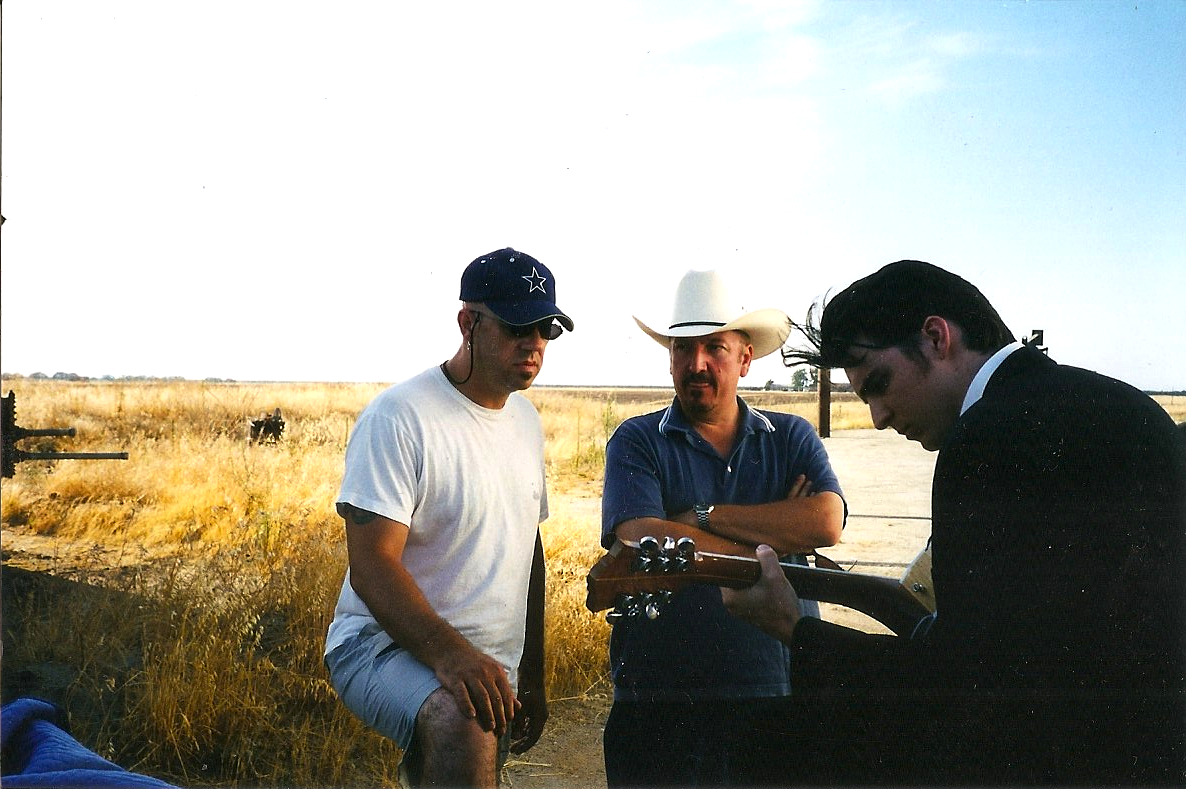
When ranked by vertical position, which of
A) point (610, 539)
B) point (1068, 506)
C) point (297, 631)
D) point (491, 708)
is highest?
point (1068, 506)

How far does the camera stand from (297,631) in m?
4.11

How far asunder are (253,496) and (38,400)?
1494 cm

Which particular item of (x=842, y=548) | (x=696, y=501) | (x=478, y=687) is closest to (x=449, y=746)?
(x=478, y=687)

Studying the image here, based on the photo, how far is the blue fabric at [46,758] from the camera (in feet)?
4.13

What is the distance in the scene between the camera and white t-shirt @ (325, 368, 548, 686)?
2.08m

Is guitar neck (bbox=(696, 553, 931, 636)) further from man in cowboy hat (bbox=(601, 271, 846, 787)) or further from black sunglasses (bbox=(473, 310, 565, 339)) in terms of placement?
black sunglasses (bbox=(473, 310, 565, 339))

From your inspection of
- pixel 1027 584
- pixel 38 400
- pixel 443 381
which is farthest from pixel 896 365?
pixel 38 400

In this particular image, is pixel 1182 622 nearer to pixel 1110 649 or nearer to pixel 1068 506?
pixel 1110 649

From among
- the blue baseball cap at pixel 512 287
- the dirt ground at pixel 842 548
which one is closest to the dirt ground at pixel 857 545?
the dirt ground at pixel 842 548

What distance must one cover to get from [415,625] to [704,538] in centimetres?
81

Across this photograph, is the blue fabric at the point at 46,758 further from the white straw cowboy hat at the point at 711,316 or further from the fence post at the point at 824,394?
the fence post at the point at 824,394

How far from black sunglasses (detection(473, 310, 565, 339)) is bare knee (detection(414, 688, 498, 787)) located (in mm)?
954

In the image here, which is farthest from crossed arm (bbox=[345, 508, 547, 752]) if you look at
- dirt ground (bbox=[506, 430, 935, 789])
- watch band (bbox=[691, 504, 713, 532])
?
dirt ground (bbox=[506, 430, 935, 789])

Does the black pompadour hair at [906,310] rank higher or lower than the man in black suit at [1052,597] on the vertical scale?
higher
